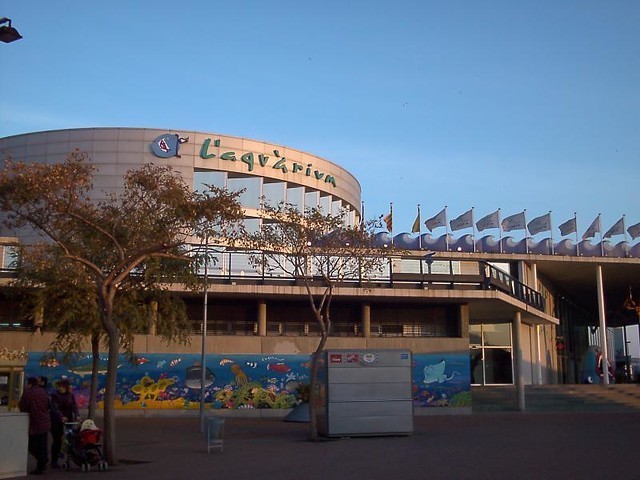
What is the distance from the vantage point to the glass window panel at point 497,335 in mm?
44219

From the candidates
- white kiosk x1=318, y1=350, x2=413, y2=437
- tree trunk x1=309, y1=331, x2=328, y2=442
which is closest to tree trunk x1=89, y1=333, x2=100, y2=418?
tree trunk x1=309, y1=331, x2=328, y2=442

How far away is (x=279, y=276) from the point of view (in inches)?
1352

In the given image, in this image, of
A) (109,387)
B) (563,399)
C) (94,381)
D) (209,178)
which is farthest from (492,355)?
(109,387)

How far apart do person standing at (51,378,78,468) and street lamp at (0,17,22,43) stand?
6.82 m

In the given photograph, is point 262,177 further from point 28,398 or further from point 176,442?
point 28,398

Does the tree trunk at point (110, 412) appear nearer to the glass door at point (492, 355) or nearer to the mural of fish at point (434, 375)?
the mural of fish at point (434, 375)

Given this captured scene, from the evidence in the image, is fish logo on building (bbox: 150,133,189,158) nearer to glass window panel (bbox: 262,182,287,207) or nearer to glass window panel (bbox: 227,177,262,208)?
glass window panel (bbox: 227,177,262,208)

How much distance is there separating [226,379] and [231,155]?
622 inches

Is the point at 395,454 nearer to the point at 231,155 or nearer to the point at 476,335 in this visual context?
the point at 476,335

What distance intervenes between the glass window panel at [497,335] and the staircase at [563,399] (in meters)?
3.88

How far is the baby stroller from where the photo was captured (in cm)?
1444

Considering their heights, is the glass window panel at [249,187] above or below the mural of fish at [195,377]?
above

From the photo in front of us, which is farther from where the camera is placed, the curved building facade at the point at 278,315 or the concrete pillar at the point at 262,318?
the concrete pillar at the point at 262,318

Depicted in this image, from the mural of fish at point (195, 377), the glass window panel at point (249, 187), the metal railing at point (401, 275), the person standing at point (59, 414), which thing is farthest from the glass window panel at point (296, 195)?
the person standing at point (59, 414)
